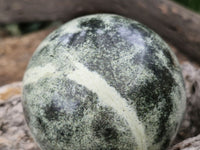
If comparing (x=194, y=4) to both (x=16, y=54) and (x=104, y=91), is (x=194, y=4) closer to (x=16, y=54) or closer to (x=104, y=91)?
(x=16, y=54)

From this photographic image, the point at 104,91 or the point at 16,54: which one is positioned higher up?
the point at 16,54

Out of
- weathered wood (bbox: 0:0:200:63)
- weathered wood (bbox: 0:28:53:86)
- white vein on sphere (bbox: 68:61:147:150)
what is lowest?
white vein on sphere (bbox: 68:61:147:150)

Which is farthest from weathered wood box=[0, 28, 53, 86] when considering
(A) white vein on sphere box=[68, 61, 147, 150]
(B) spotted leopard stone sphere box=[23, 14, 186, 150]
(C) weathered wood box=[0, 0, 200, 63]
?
(A) white vein on sphere box=[68, 61, 147, 150]

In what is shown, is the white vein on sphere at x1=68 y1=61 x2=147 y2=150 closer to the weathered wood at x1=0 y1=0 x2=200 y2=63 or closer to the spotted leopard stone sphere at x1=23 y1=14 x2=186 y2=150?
the spotted leopard stone sphere at x1=23 y1=14 x2=186 y2=150

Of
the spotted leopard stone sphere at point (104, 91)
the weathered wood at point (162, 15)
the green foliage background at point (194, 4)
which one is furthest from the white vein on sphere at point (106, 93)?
the green foliage background at point (194, 4)

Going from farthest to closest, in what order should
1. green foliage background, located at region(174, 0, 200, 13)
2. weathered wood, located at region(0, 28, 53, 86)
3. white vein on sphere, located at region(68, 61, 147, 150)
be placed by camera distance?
green foliage background, located at region(174, 0, 200, 13)
weathered wood, located at region(0, 28, 53, 86)
white vein on sphere, located at region(68, 61, 147, 150)

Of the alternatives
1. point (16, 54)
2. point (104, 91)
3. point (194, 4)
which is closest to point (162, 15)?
point (194, 4)

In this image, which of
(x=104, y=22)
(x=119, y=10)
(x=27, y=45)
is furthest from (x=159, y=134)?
(x=27, y=45)
